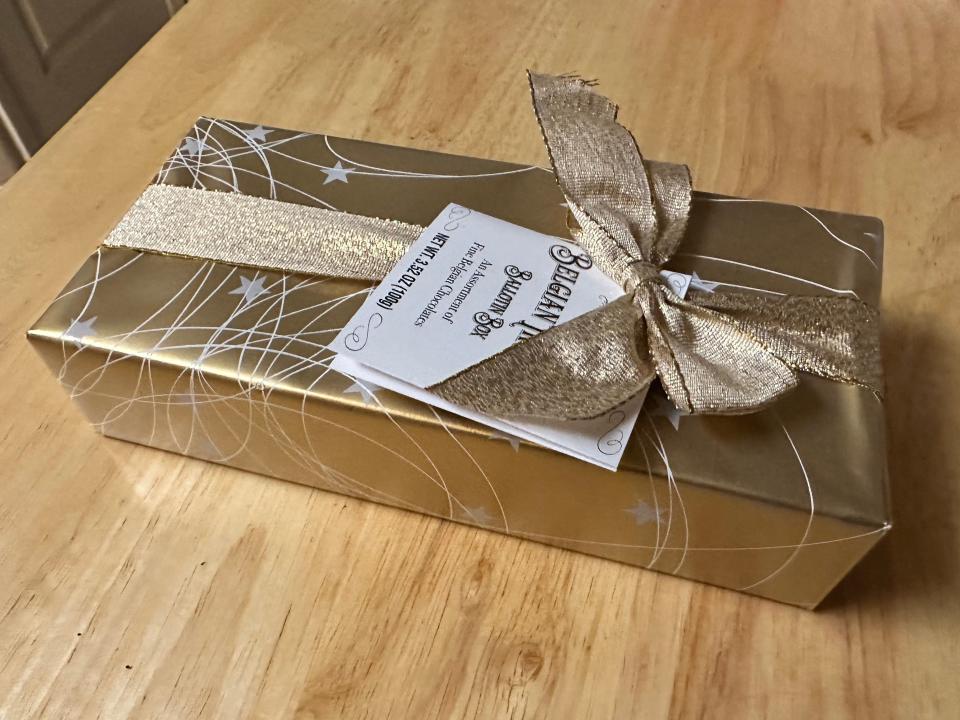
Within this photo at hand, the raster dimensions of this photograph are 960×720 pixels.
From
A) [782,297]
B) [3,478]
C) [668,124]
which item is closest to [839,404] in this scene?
[782,297]

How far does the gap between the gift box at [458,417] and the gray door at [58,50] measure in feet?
2.47

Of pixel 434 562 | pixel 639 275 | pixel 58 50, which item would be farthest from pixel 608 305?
pixel 58 50

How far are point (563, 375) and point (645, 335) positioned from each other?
50 mm

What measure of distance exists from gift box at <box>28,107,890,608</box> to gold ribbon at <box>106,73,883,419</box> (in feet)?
0.04

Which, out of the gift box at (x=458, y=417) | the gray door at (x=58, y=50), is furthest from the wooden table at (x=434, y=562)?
the gray door at (x=58, y=50)

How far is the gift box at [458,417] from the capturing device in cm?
40

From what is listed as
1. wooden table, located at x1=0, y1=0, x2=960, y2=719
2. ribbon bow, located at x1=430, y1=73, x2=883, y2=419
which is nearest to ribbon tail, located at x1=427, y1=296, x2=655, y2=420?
→ ribbon bow, located at x1=430, y1=73, x2=883, y2=419

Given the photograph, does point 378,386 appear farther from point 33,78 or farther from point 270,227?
point 33,78

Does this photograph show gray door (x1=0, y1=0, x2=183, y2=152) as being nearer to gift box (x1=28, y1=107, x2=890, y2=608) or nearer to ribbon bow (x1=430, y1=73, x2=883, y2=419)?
gift box (x1=28, y1=107, x2=890, y2=608)

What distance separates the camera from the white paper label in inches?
15.9

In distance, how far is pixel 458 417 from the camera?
16.2 inches

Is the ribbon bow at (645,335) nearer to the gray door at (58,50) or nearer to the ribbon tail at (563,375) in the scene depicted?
the ribbon tail at (563,375)

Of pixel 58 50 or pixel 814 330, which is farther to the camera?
pixel 58 50

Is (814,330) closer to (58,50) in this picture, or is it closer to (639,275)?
(639,275)
